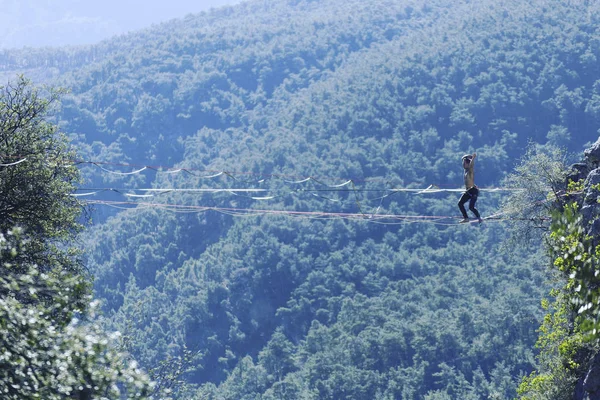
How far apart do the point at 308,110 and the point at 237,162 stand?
1834 centimetres

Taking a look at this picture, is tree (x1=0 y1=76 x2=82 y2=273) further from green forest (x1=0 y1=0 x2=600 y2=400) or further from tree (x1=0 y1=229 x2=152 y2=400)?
tree (x1=0 y1=229 x2=152 y2=400)

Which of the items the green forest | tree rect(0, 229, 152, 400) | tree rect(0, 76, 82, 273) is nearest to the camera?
tree rect(0, 229, 152, 400)

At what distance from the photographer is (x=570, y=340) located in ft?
77.3

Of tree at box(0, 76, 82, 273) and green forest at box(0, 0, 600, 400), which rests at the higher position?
tree at box(0, 76, 82, 273)

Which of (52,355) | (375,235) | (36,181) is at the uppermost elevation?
(52,355)

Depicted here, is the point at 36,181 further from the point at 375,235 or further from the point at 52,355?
the point at 375,235

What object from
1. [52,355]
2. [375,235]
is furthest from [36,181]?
[375,235]

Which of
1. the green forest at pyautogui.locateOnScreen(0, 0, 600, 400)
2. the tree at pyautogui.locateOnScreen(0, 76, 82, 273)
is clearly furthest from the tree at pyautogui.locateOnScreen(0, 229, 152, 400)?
the green forest at pyautogui.locateOnScreen(0, 0, 600, 400)

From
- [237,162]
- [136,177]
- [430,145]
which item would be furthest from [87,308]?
[136,177]

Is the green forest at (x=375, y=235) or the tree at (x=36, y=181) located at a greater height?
the tree at (x=36, y=181)

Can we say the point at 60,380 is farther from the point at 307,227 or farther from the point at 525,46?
the point at 525,46

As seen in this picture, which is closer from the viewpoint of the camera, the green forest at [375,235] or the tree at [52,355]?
the tree at [52,355]

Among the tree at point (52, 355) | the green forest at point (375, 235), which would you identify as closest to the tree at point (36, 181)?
the green forest at point (375, 235)

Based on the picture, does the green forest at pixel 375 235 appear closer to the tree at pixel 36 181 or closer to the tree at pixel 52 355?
the tree at pixel 36 181
